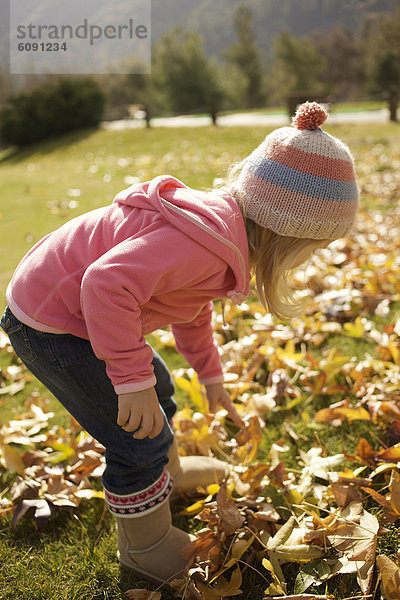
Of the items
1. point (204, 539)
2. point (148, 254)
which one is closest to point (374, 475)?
point (204, 539)

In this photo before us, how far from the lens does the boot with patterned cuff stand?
1.44 meters

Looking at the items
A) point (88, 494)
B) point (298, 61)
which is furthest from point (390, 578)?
point (298, 61)

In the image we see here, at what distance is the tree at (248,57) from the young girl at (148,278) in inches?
1795

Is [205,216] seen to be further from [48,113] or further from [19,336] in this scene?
[48,113]

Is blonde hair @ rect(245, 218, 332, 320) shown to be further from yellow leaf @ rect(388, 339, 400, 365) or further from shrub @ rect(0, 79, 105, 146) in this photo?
shrub @ rect(0, 79, 105, 146)

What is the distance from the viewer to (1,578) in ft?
4.96

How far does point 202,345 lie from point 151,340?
118 centimetres

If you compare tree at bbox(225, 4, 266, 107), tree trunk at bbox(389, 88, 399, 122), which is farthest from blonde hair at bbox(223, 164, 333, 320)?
tree at bbox(225, 4, 266, 107)

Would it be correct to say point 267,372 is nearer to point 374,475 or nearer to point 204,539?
point 374,475

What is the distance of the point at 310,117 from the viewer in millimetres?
1407

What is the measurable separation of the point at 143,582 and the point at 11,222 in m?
4.41

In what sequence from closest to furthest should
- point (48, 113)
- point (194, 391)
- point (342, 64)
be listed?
point (194, 391), point (48, 113), point (342, 64)

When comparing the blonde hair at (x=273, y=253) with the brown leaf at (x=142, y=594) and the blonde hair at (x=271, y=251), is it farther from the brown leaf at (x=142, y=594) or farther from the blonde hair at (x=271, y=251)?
the brown leaf at (x=142, y=594)
